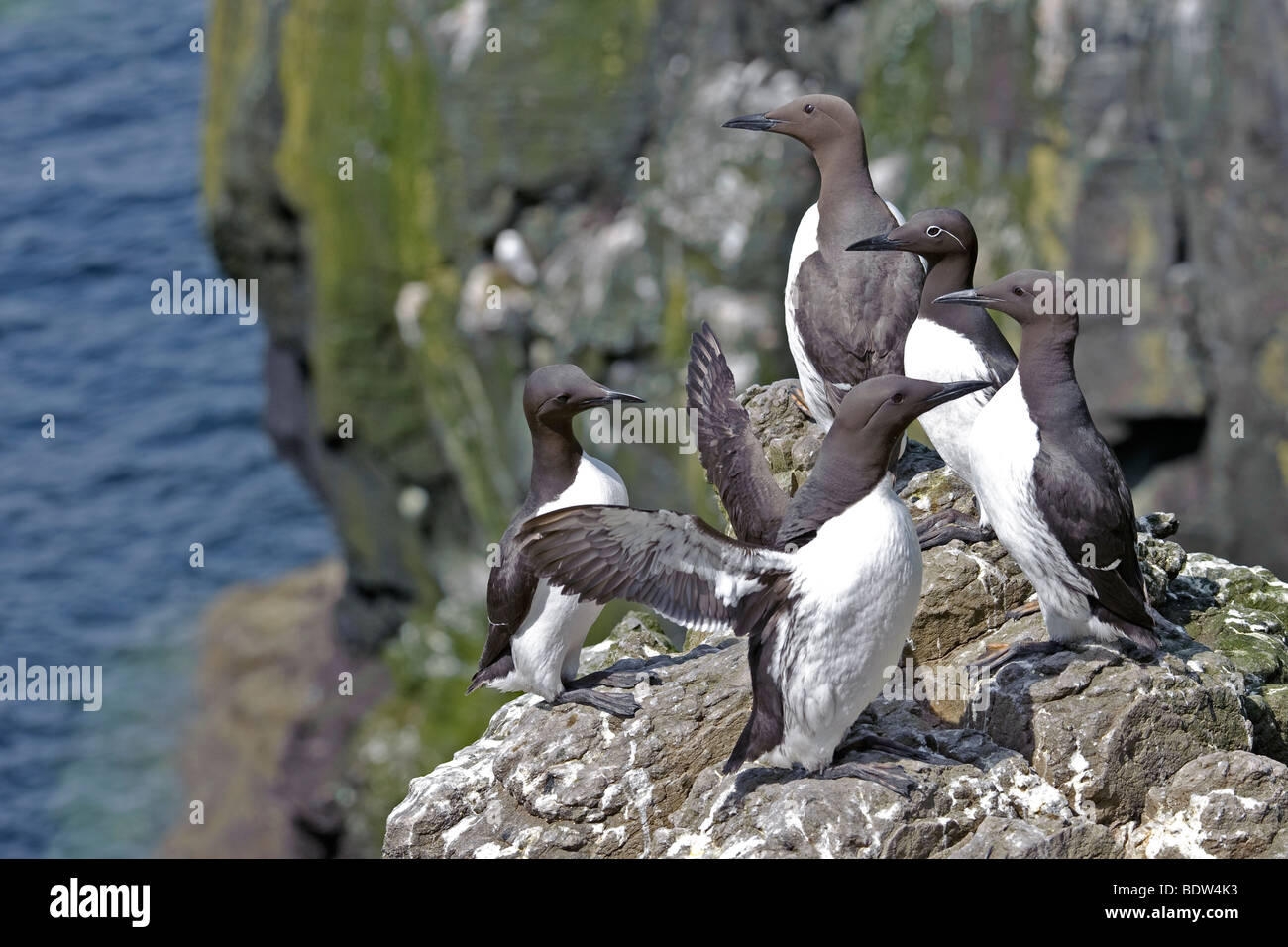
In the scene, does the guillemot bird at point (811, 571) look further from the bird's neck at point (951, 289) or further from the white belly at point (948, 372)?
the bird's neck at point (951, 289)

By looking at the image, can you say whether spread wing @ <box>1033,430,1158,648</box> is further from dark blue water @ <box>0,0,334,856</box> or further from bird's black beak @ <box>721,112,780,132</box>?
dark blue water @ <box>0,0,334,856</box>

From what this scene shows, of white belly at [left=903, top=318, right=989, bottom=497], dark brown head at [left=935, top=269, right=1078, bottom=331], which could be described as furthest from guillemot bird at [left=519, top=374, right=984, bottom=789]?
white belly at [left=903, top=318, right=989, bottom=497]

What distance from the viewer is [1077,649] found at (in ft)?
23.5

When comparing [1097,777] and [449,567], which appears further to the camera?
[449,567]

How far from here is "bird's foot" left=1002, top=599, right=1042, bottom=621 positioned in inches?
302

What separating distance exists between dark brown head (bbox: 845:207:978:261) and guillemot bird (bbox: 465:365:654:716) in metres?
1.59

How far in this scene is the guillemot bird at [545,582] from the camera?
720cm

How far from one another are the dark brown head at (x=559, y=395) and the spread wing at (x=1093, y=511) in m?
1.77

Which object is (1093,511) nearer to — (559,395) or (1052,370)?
(1052,370)

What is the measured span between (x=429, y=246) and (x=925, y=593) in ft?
49.6

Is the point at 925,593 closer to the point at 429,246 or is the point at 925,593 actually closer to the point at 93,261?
the point at 429,246

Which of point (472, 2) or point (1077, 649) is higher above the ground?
point (472, 2)

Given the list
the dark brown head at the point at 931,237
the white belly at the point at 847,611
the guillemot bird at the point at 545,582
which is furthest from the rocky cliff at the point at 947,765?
the dark brown head at the point at 931,237

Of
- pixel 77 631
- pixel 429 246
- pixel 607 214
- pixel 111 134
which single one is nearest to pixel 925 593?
pixel 607 214
